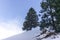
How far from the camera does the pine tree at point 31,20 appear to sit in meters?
42.0

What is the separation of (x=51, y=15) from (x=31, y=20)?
13781 mm

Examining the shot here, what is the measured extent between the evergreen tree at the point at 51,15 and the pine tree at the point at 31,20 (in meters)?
11.5

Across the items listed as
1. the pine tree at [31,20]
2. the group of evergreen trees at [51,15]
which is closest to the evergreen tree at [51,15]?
the group of evergreen trees at [51,15]

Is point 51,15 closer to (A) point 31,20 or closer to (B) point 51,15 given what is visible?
(B) point 51,15

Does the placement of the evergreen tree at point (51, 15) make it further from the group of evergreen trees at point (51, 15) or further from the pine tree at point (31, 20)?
the pine tree at point (31, 20)

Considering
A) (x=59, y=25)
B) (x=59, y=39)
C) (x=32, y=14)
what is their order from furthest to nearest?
(x=32, y=14) < (x=59, y=25) < (x=59, y=39)

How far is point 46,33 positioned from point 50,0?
4386 millimetres

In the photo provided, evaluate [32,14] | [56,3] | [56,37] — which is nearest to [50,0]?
[56,3]

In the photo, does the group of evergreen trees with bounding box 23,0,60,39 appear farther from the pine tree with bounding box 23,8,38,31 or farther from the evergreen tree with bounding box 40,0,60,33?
the pine tree with bounding box 23,8,38,31

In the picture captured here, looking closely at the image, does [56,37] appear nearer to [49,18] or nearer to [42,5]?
[49,18]

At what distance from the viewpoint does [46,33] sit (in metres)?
28.7

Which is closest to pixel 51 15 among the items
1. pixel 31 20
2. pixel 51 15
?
pixel 51 15

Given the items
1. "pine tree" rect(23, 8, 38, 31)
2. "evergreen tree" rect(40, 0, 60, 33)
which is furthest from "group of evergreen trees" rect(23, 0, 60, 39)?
"pine tree" rect(23, 8, 38, 31)

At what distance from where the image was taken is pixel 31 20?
141 ft
